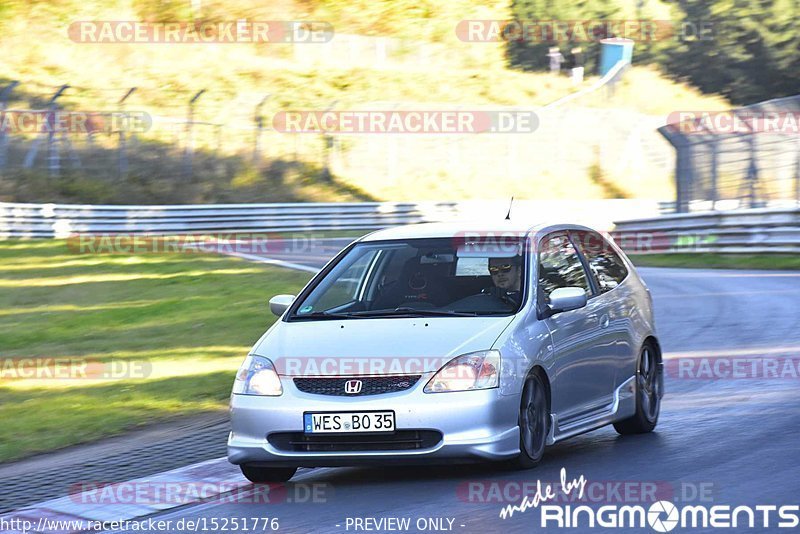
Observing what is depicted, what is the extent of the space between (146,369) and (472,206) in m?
26.4

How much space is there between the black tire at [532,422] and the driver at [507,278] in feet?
1.77

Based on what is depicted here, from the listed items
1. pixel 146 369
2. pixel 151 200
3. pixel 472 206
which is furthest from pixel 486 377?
pixel 151 200

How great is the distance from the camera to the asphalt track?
6.92 metres

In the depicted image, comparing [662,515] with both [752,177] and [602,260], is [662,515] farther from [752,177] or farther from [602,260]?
[752,177]

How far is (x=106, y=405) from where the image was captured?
39.0ft

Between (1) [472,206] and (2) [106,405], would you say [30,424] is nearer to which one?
(2) [106,405]

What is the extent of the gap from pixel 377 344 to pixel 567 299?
1.20 m

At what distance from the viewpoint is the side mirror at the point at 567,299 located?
8172mm

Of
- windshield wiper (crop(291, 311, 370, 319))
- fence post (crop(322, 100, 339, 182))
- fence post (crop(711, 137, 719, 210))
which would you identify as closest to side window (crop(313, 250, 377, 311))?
windshield wiper (crop(291, 311, 370, 319))

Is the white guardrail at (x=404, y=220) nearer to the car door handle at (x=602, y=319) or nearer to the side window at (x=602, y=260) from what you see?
the side window at (x=602, y=260)

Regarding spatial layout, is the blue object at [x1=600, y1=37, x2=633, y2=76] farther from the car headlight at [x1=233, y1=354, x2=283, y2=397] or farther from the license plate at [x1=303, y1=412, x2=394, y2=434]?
the license plate at [x1=303, y1=412, x2=394, y2=434]

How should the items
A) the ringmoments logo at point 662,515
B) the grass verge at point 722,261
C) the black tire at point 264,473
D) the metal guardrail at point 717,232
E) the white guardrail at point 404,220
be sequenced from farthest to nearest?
1. the white guardrail at point 404,220
2. the metal guardrail at point 717,232
3. the grass verge at point 722,261
4. the black tire at point 264,473
5. the ringmoments logo at point 662,515

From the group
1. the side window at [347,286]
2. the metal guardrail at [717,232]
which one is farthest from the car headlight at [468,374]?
the metal guardrail at [717,232]

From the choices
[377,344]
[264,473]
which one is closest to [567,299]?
[377,344]
